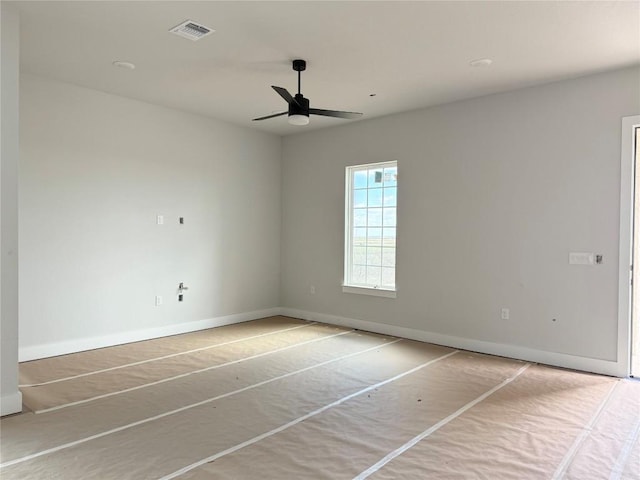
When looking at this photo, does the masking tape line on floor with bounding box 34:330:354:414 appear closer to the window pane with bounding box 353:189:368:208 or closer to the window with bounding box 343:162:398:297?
the window with bounding box 343:162:398:297

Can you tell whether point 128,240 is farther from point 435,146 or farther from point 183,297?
point 435,146

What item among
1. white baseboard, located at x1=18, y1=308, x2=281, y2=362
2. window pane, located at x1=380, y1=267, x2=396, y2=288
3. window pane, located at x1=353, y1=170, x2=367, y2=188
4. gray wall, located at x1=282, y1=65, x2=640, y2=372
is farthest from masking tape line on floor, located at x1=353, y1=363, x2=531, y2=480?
white baseboard, located at x1=18, y1=308, x2=281, y2=362

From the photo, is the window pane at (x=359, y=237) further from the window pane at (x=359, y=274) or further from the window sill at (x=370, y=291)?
the window sill at (x=370, y=291)

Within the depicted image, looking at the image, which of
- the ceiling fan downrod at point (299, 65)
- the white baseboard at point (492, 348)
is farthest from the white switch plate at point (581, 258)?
the ceiling fan downrod at point (299, 65)

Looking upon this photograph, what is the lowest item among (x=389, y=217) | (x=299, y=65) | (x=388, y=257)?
(x=388, y=257)

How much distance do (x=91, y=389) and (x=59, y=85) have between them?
3177 mm

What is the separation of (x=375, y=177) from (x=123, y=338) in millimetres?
3852

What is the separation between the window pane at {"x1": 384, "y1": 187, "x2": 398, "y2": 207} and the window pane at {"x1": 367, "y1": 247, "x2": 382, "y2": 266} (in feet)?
2.06

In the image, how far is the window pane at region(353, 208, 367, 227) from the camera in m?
6.19

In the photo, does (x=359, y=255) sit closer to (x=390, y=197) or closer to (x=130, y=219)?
(x=390, y=197)

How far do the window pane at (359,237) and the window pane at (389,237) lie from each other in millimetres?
324

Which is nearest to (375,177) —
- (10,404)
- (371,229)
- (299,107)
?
(371,229)

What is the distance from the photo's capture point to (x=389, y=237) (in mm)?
5895

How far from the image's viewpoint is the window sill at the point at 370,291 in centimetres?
574
